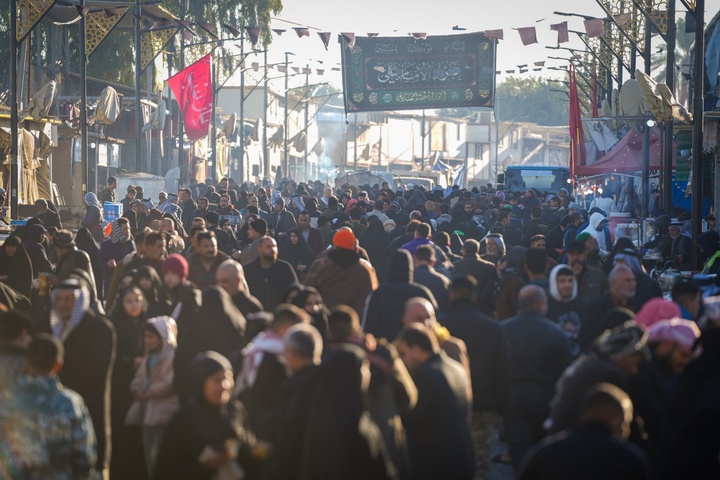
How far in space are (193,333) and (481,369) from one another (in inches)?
73.3

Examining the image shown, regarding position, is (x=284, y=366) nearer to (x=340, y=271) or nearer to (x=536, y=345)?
(x=536, y=345)

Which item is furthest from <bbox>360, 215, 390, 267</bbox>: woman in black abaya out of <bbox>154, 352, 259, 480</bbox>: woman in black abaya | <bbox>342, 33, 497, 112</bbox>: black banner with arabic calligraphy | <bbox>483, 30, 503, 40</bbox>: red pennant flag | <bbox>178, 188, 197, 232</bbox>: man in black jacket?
<bbox>342, 33, 497, 112</bbox>: black banner with arabic calligraphy

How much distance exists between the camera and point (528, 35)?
35312mm

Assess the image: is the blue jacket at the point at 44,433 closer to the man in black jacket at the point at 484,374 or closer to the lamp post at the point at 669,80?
the man in black jacket at the point at 484,374

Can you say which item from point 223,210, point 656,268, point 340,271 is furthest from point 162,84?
point 340,271

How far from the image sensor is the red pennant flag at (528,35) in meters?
35.2

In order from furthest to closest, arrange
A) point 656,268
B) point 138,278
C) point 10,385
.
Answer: point 656,268
point 138,278
point 10,385

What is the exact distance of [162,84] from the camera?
5775 centimetres

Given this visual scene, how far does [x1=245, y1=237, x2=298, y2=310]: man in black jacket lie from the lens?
12.4 metres

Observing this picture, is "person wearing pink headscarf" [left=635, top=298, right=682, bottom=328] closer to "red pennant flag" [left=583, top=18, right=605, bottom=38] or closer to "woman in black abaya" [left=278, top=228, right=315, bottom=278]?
"woman in black abaya" [left=278, top=228, right=315, bottom=278]

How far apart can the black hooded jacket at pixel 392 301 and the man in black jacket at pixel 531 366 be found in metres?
1.41

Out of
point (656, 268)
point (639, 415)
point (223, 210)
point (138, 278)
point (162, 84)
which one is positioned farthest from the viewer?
point (162, 84)

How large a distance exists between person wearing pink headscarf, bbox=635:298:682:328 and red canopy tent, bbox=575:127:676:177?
961 inches

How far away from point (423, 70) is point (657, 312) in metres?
32.2
